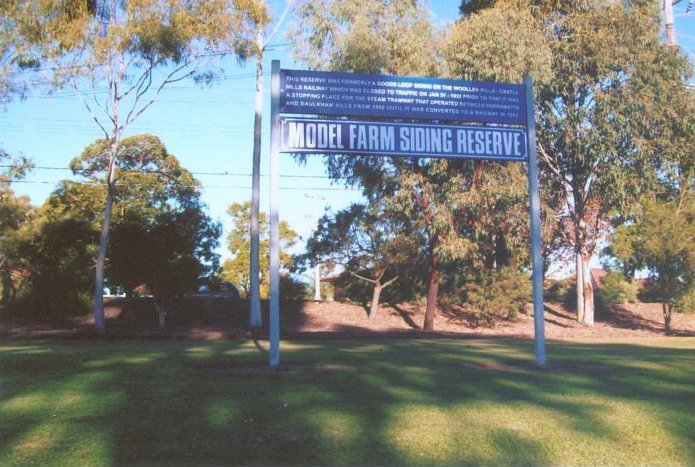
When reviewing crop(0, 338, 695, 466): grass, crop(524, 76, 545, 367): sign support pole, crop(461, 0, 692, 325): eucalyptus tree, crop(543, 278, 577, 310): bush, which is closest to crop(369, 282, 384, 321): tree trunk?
crop(461, 0, 692, 325): eucalyptus tree

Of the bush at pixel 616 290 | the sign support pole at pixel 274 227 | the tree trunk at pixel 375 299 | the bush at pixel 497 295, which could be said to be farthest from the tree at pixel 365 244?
the sign support pole at pixel 274 227

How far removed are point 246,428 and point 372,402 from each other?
1800 millimetres

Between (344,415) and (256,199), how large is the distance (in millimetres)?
20183

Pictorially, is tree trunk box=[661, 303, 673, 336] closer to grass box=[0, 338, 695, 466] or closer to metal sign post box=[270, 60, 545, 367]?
metal sign post box=[270, 60, 545, 367]

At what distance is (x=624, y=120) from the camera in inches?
1136

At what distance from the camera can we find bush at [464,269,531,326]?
1329 inches

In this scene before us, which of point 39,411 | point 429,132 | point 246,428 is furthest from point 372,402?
point 429,132

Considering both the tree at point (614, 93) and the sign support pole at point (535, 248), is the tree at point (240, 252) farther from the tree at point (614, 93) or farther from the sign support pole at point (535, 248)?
the sign support pole at point (535, 248)

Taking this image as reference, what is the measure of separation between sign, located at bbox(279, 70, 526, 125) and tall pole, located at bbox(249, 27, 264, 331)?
47.0 ft

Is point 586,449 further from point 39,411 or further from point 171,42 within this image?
point 171,42

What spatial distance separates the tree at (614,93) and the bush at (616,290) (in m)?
13.7

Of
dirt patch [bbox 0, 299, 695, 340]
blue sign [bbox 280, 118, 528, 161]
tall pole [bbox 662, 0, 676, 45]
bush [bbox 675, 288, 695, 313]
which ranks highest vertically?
tall pole [bbox 662, 0, 676, 45]

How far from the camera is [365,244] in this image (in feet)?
112

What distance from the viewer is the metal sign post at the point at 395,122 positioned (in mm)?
12422
